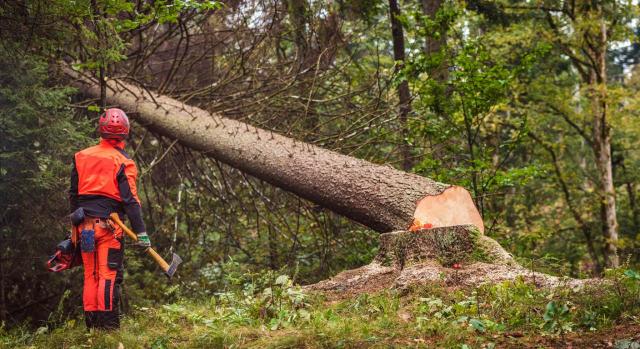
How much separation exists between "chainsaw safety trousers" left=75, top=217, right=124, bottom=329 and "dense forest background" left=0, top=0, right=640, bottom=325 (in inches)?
14.9

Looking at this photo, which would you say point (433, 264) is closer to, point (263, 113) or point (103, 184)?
point (103, 184)

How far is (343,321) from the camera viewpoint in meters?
4.16

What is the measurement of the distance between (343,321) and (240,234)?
697 cm

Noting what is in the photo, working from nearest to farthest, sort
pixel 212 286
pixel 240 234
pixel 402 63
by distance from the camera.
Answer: pixel 402 63 → pixel 212 286 → pixel 240 234

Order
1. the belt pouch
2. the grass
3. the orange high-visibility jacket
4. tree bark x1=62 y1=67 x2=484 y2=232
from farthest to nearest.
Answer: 1. tree bark x1=62 y1=67 x2=484 y2=232
2. the orange high-visibility jacket
3. the belt pouch
4. the grass

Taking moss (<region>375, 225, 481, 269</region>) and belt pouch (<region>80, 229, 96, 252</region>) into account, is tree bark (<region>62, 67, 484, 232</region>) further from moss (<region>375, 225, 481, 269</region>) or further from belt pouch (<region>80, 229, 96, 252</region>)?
belt pouch (<region>80, 229, 96, 252</region>)

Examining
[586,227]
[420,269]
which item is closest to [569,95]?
[586,227]

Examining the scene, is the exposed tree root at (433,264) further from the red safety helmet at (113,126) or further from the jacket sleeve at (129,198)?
the red safety helmet at (113,126)

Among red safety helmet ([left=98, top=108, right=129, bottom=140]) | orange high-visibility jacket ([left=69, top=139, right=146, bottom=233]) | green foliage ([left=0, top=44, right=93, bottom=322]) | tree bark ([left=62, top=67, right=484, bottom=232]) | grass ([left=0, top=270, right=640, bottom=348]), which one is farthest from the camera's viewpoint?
green foliage ([left=0, top=44, right=93, bottom=322])

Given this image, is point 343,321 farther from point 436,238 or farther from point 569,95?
point 569,95

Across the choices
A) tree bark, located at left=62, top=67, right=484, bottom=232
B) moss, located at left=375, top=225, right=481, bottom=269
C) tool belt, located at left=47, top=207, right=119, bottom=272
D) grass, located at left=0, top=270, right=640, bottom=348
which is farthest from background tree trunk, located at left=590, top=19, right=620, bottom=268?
tool belt, located at left=47, top=207, right=119, bottom=272

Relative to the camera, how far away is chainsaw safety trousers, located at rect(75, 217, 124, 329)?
16.8 ft

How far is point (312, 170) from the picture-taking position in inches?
277

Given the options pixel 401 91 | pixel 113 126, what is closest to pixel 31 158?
pixel 113 126
